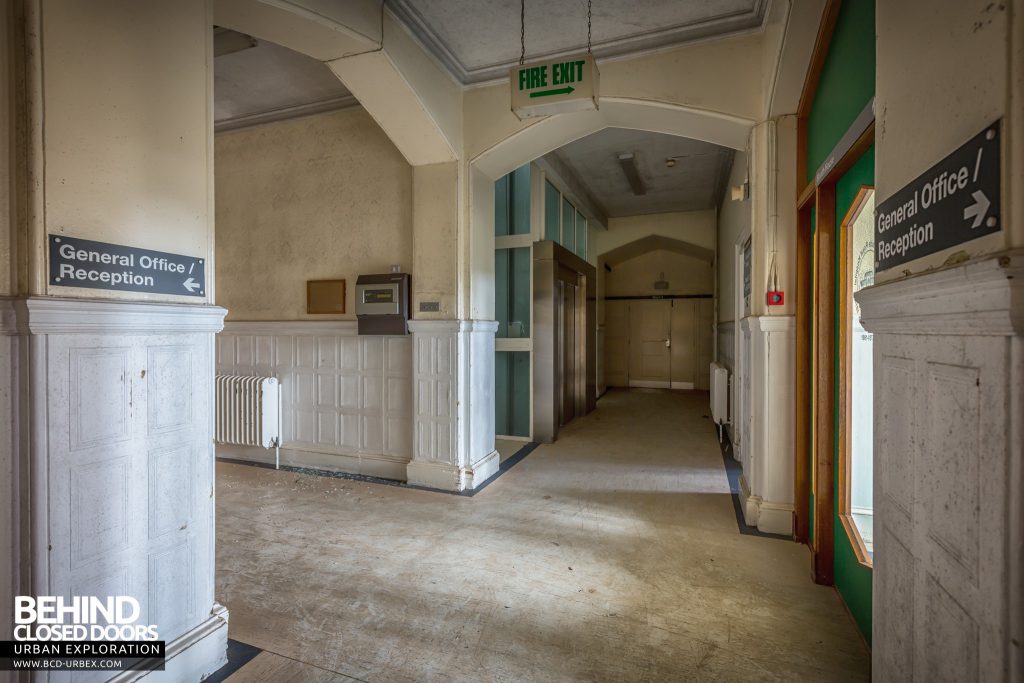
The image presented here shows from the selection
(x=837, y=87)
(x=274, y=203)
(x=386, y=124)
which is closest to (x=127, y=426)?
(x=386, y=124)

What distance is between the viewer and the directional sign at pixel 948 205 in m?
0.85

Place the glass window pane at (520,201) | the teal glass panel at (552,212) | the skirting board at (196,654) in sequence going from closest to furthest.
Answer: the skirting board at (196,654), the glass window pane at (520,201), the teal glass panel at (552,212)

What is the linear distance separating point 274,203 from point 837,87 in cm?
484

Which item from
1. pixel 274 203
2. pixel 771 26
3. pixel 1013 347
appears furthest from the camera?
pixel 274 203

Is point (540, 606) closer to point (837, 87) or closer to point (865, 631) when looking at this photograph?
point (865, 631)

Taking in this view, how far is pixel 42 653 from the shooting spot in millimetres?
1482

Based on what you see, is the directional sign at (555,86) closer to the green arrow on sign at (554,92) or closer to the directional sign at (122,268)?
the green arrow on sign at (554,92)

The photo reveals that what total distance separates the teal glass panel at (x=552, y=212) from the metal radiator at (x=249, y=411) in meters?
3.71

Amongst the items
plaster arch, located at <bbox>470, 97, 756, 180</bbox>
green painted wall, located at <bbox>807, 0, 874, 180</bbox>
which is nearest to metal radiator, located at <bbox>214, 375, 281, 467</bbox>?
plaster arch, located at <bbox>470, 97, 756, 180</bbox>

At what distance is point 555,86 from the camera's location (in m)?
2.44

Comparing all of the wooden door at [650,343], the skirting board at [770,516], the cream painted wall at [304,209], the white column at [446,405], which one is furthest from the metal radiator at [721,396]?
the wooden door at [650,343]

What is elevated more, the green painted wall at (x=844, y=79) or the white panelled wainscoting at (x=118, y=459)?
the green painted wall at (x=844, y=79)

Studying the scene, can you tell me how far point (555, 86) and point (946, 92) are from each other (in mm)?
1779

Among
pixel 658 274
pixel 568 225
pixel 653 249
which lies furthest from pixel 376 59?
pixel 658 274
